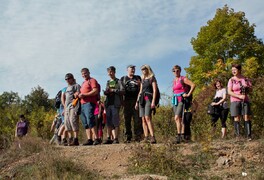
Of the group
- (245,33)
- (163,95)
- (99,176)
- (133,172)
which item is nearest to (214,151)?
(133,172)

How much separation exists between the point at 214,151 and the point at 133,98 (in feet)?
8.65

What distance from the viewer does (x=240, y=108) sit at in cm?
801

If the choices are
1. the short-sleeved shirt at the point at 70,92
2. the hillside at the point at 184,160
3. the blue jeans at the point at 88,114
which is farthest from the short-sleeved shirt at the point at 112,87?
the hillside at the point at 184,160

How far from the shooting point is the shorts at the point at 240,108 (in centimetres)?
793

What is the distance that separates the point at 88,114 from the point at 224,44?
1681 cm

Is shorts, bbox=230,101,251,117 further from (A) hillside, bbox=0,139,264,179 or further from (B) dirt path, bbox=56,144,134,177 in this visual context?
(B) dirt path, bbox=56,144,134,177

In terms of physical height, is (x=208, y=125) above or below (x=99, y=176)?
above

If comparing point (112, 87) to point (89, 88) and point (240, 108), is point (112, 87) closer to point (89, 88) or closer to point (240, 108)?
point (89, 88)

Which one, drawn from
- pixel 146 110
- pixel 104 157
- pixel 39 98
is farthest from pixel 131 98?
pixel 39 98

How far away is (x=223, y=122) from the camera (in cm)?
910

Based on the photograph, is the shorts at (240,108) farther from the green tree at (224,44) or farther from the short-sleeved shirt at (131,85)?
the green tree at (224,44)

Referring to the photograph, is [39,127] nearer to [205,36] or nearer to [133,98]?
[205,36]

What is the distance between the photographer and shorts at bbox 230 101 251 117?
312 inches

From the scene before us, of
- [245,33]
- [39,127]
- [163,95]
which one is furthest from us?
[245,33]
